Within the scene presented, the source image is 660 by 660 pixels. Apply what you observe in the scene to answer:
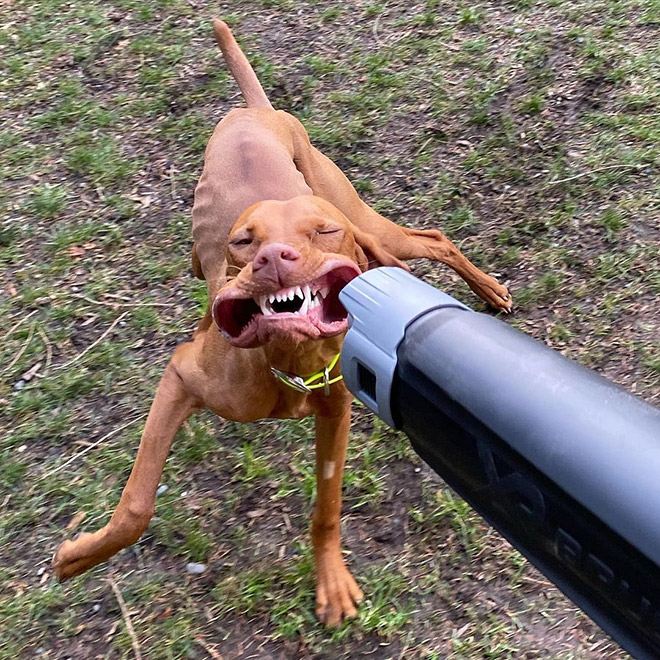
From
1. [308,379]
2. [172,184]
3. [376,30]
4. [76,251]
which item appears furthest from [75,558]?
[376,30]

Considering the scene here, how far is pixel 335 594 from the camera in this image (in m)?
3.01

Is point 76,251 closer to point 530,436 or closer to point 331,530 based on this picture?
point 331,530

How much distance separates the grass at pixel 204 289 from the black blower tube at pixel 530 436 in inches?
79.7

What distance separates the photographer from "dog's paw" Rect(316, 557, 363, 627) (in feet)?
9.78

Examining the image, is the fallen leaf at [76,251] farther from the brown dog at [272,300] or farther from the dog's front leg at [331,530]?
the dog's front leg at [331,530]

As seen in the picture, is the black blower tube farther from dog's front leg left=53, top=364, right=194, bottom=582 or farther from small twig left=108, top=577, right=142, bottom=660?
small twig left=108, top=577, right=142, bottom=660

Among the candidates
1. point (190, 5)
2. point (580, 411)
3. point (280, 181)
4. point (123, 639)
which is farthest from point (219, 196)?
point (190, 5)

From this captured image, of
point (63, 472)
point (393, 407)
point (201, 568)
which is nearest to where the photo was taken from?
point (393, 407)

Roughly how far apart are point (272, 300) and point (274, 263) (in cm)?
11

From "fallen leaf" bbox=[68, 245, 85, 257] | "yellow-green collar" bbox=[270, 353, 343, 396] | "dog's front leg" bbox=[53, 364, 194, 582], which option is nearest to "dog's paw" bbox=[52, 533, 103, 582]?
"dog's front leg" bbox=[53, 364, 194, 582]

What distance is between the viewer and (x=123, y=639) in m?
2.98

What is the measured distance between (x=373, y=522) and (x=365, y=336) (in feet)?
7.13

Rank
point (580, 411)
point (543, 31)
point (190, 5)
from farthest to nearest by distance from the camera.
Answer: point (190, 5)
point (543, 31)
point (580, 411)

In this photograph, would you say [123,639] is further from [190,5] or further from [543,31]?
[190,5]
